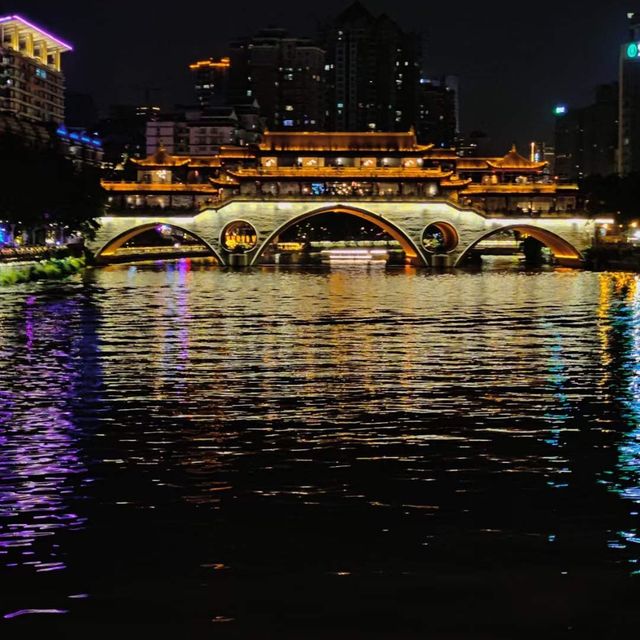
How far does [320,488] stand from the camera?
47.4ft

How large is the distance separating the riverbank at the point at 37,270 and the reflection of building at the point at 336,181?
17.7 m

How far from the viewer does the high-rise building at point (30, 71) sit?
129 m

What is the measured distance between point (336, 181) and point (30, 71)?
182 feet

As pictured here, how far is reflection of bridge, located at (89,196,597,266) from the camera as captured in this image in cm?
9075

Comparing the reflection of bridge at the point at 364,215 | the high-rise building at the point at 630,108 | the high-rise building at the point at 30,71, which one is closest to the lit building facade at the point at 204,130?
the high-rise building at the point at 30,71

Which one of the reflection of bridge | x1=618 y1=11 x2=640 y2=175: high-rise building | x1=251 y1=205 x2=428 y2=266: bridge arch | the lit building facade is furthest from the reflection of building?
x1=618 y1=11 x2=640 y2=175: high-rise building

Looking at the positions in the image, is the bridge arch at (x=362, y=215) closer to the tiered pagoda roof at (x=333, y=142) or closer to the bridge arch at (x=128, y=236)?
the bridge arch at (x=128, y=236)

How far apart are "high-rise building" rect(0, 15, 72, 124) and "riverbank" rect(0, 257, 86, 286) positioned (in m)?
54.7

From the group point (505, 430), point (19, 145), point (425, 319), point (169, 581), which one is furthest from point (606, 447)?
point (19, 145)

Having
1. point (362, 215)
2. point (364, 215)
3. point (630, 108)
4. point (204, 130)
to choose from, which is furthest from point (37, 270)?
point (630, 108)

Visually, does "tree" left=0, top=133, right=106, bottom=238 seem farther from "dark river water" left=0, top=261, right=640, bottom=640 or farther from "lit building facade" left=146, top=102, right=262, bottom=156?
"lit building facade" left=146, top=102, right=262, bottom=156

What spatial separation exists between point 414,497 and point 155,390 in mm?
9793

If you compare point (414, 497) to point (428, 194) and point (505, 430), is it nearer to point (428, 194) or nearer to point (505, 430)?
point (505, 430)

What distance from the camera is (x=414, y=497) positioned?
45.9 ft
